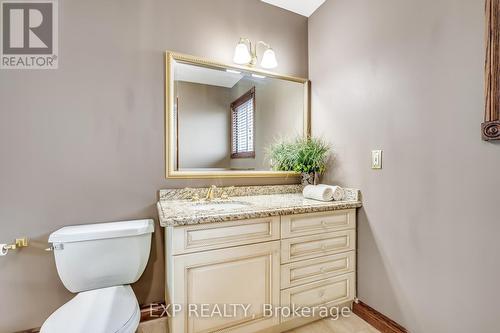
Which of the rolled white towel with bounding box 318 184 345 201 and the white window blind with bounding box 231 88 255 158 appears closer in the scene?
the rolled white towel with bounding box 318 184 345 201

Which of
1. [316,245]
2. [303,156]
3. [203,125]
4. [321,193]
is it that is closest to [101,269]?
[203,125]

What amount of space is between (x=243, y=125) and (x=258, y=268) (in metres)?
1.10

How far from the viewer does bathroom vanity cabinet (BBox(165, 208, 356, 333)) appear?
1173mm

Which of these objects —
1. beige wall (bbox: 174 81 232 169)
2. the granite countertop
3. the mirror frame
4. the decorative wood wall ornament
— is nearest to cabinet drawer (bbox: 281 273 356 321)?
the granite countertop

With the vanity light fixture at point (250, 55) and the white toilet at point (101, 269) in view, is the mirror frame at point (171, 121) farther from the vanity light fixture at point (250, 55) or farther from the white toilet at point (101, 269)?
the white toilet at point (101, 269)

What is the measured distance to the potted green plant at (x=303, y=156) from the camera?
6.15 feet

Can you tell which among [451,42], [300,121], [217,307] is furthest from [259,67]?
[217,307]

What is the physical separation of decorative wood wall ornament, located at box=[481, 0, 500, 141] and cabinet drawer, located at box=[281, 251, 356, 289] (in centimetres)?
104

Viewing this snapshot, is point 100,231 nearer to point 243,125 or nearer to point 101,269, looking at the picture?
point 101,269

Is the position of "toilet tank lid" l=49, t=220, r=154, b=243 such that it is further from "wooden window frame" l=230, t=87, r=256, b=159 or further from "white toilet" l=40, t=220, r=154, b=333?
"wooden window frame" l=230, t=87, r=256, b=159

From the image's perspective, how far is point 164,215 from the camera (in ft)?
3.86

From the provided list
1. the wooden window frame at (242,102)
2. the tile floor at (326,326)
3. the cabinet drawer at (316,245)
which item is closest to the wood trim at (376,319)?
the tile floor at (326,326)

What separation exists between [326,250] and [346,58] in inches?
55.6

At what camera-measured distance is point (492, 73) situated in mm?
1004
